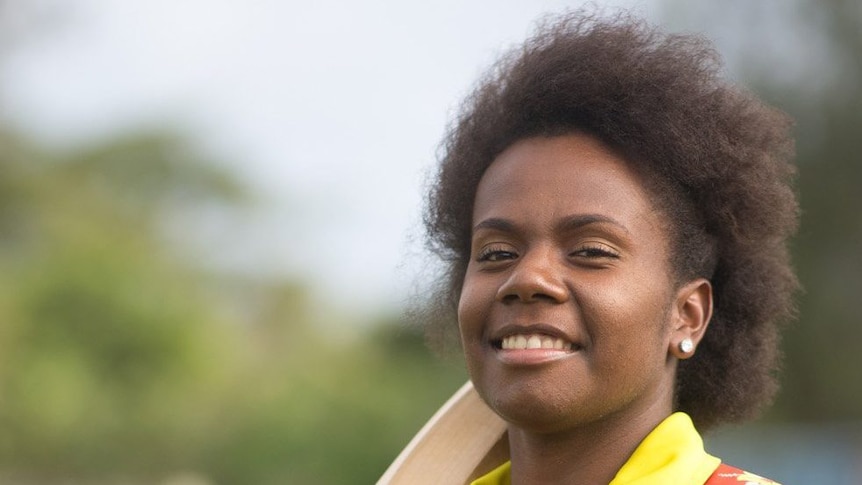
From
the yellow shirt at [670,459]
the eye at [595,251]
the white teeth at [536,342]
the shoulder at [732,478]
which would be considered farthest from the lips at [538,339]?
the shoulder at [732,478]

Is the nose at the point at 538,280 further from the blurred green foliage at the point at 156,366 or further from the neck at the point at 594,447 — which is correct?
the blurred green foliage at the point at 156,366

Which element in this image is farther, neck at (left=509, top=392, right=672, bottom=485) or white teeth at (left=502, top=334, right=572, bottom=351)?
neck at (left=509, top=392, right=672, bottom=485)

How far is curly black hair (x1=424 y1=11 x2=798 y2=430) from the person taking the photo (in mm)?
3912

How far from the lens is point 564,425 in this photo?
373 centimetres

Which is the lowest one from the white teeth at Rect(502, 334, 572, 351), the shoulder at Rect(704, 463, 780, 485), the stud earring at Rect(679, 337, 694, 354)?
the shoulder at Rect(704, 463, 780, 485)

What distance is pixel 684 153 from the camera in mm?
3883

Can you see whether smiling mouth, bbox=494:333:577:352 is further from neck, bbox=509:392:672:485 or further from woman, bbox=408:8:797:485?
neck, bbox=509:392:672:485

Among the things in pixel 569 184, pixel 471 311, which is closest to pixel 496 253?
pixel 471 311

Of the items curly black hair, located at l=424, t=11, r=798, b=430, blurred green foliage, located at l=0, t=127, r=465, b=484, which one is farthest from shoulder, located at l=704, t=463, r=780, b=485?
blurred green foliage, located at l=0, t=127, r=465, b=484

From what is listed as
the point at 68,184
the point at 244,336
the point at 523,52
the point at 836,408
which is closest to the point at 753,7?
the point at 836,408

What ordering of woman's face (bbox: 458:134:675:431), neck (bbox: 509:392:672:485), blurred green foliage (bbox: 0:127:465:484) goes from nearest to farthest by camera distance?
woman's face (bbox: 458:134:675:431) → neck (bbox: 509:392:672:485) → blurred green foliage (bbox: 0:127:465:484)

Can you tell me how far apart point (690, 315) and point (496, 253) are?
2.09 ft

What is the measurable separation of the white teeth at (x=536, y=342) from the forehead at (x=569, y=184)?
1.17 ft

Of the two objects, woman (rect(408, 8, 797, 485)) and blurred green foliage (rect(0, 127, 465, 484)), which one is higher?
blurred green foliage (rect(0, 127, 465, 484))
